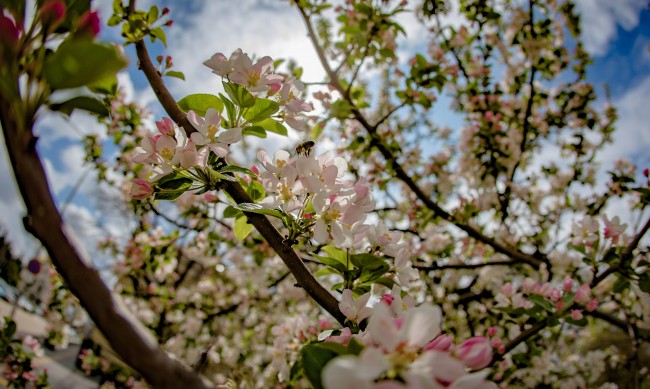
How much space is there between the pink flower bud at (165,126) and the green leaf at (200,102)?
0.13m

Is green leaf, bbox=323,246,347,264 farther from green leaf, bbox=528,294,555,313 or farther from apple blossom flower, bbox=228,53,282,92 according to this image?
green leaf, bbox=528,294,555,313

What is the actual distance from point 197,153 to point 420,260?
Answer: 187 centimetres

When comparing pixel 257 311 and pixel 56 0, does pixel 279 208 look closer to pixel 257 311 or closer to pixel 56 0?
pixel 56 0

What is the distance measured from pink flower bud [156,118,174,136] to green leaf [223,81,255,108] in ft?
0.61

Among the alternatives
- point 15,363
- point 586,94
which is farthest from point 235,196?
point 586,94

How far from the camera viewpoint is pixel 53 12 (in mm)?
483

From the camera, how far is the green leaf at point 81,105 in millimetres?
522

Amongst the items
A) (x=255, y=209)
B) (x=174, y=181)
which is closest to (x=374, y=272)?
(x=255, y=209)

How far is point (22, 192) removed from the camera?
36cm

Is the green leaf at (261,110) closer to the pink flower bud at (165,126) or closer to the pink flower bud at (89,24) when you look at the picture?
the pink flower bud at (165,126)

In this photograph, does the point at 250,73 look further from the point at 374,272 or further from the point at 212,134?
the point at 374,272

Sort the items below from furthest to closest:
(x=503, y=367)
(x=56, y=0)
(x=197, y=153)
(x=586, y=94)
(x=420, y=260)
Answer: (x=586, y=94) → (x=503, y=367) → (x=420, y=260) → (x=197, y=153) → (x=56, y=0)

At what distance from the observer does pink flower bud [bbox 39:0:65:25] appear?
48 cm

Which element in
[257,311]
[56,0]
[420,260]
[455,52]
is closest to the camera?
[56,0]
